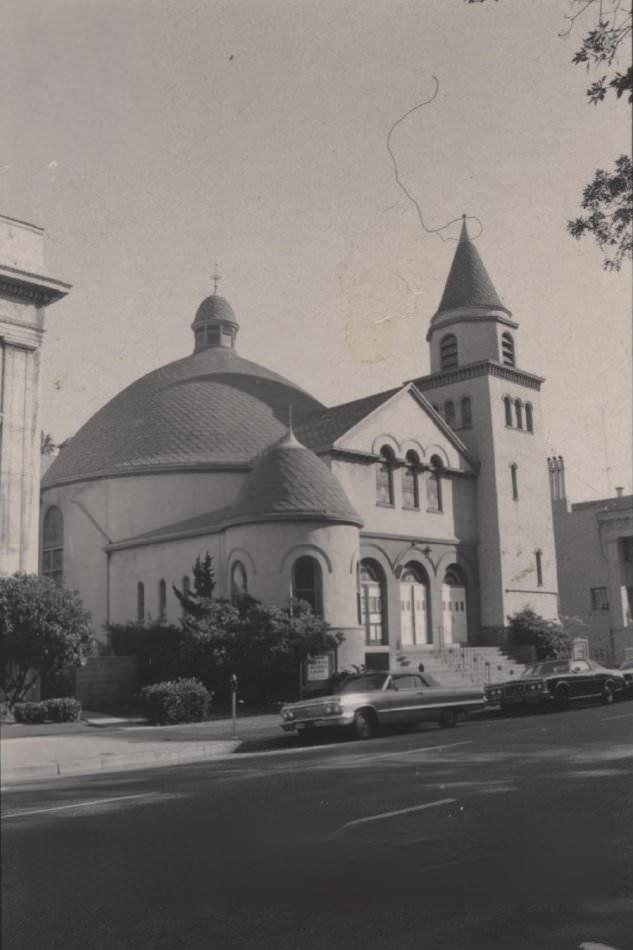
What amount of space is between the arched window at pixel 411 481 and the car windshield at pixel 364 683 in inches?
787

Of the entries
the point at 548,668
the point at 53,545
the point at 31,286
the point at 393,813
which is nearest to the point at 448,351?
the point at 53,545

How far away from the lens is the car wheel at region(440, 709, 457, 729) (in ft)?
65.9

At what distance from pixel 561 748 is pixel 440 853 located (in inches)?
365

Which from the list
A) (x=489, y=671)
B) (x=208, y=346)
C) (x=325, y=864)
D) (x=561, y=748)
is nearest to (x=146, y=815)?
(x=325, y=864)

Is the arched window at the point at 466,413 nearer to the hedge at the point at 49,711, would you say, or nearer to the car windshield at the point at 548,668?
the car windshield at the point at 548,668

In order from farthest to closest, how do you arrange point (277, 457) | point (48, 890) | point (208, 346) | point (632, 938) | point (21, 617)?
1. point (208, 346)
2. point (277, 457)
3. point (21, 617)
4. point (632, 938)
5. point (48, 890)

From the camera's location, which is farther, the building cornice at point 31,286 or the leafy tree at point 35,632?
the building cornice at point 31,286

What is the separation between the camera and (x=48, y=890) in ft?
8.87

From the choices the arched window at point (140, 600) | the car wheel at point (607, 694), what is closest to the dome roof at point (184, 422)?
the arched window at point (140, 600)

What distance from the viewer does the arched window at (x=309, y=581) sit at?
1235 inches

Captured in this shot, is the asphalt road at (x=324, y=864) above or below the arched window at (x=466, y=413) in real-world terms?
below

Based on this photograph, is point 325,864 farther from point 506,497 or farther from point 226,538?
point 506,497

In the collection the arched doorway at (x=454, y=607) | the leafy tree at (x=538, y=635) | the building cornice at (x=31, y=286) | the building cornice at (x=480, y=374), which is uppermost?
the building cornice at (x=480, y=374)

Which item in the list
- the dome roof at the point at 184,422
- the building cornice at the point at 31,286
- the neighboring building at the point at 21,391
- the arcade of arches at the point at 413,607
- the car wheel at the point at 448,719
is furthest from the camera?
the dome roof at the point at 184,422
